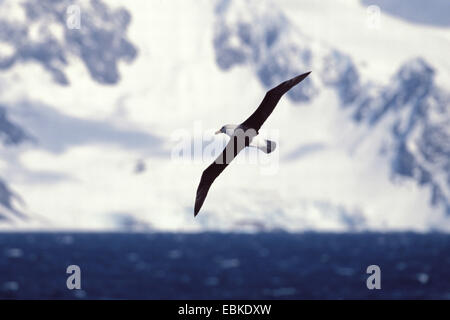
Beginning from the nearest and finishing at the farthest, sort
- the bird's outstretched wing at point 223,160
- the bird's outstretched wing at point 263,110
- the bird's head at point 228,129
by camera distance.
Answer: the bird's outstretched wing at point 223,160 → the bird's head at point 228,129 → the bird's outstretched wing at point 263,110

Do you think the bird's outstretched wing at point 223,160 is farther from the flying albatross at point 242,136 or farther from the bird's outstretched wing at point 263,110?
the bird's outstretched wing at point 263,110

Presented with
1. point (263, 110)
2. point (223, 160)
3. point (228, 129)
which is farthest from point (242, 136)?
point (263, 110)

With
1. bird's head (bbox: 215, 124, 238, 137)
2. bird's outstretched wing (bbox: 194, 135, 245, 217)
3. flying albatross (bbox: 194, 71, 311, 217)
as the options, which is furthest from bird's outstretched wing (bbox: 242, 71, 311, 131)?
bird's outstretched wing (bbox: 194, 135, 245, 217)

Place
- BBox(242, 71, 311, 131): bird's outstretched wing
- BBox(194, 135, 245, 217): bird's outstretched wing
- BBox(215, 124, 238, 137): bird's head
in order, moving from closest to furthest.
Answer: BBox(194, 135, 245, 217): bird's outstretched wing, BBox(215, 124, 238, 137): bird's head, BBox(242, 71, 311, 131): bird's outstretched wing

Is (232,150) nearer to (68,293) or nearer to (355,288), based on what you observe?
(68,293)

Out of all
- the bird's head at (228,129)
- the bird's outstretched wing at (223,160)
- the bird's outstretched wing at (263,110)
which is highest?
the bird's outstretched wing at (263,110)

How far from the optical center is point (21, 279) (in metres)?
196

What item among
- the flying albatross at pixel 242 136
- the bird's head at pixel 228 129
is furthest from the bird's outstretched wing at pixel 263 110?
the bird's head at pixel 228 129

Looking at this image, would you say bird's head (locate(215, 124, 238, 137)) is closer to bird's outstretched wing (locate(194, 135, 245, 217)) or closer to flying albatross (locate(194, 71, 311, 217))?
flying albatross (locate(194, 71, 311, 217))

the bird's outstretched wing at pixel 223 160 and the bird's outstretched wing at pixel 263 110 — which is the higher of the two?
the bird's outstretched wing at pixel 263 110

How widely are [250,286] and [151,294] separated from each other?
93.2ft

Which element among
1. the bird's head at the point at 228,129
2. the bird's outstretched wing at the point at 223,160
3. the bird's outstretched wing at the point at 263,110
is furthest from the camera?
the bird's outstretched wing at the point at 263,110

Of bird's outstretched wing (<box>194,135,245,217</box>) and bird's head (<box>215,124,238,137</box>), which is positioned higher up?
bird's head (<box>215,124,238,137</box>)
